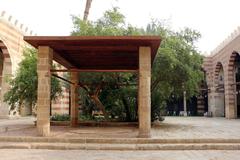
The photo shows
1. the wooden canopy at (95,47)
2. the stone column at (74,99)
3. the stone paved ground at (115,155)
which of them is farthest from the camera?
the stone column at (74,99)

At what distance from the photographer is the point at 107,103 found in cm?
1753

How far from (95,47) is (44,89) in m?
2.14

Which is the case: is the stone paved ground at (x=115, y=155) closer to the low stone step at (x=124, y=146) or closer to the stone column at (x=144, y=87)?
the low stone step at (x=124, y=146)

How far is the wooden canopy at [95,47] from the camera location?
A: 9867mm

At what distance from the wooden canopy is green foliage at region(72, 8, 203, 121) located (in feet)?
5.97

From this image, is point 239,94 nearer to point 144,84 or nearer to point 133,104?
point 133,104

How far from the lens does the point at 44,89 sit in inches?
410

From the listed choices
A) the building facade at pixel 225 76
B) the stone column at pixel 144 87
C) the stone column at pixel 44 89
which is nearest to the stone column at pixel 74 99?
the stone column at pixel 44 89

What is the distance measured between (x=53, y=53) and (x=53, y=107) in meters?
15.7

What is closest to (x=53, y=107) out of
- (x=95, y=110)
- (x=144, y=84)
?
(x=95, y=110)

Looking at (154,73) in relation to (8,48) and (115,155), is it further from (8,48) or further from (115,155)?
(8,48)

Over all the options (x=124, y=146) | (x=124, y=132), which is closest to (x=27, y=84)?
(x=124, y=132)

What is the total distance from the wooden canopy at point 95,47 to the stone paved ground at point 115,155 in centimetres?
340

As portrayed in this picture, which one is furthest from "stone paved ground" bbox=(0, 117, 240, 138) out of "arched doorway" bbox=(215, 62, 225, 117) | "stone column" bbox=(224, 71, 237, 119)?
"arched doorway" bbox=(215, 62, 225, 117)
